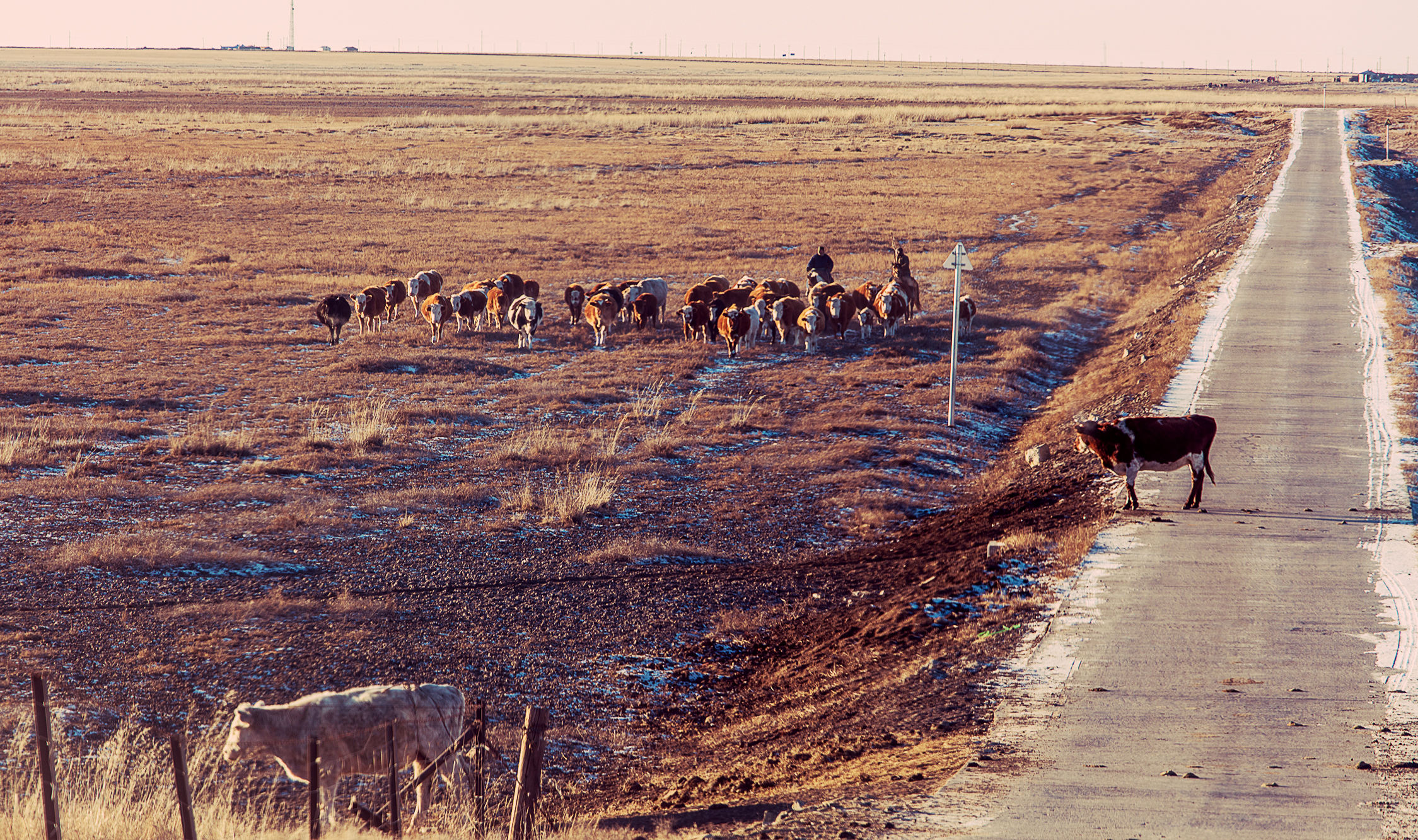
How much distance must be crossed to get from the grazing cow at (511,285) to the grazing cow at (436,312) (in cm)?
191

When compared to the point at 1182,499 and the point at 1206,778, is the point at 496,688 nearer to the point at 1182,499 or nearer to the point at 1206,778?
the point at 1206,778

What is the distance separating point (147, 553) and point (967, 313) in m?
18.6

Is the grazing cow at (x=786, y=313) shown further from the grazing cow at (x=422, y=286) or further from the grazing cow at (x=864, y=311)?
the grazing cow at (x=422, y=286)

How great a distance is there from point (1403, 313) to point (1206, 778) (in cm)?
2133

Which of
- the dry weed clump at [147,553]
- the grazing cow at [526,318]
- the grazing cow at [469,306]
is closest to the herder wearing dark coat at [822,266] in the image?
the grazing cow at [526,318]

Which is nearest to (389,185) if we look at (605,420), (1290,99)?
(605,420)

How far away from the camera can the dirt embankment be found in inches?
332

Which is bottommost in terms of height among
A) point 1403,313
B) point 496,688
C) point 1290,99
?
point 496,688

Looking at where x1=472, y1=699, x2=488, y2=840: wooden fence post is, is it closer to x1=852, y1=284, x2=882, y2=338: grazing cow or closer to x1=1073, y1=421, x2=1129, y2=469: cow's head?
x1=1073, y1=421, x2=1129, y2=469: cow's head

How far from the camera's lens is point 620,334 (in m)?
27.7

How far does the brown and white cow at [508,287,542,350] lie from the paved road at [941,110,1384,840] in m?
13.2

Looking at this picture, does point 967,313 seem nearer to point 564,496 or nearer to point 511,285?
point 511,285

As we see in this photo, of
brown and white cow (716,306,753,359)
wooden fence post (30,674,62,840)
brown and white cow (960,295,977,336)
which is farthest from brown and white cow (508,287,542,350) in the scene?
wooden fence post (30,674,62,840)

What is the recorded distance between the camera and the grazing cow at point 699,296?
27969mm
